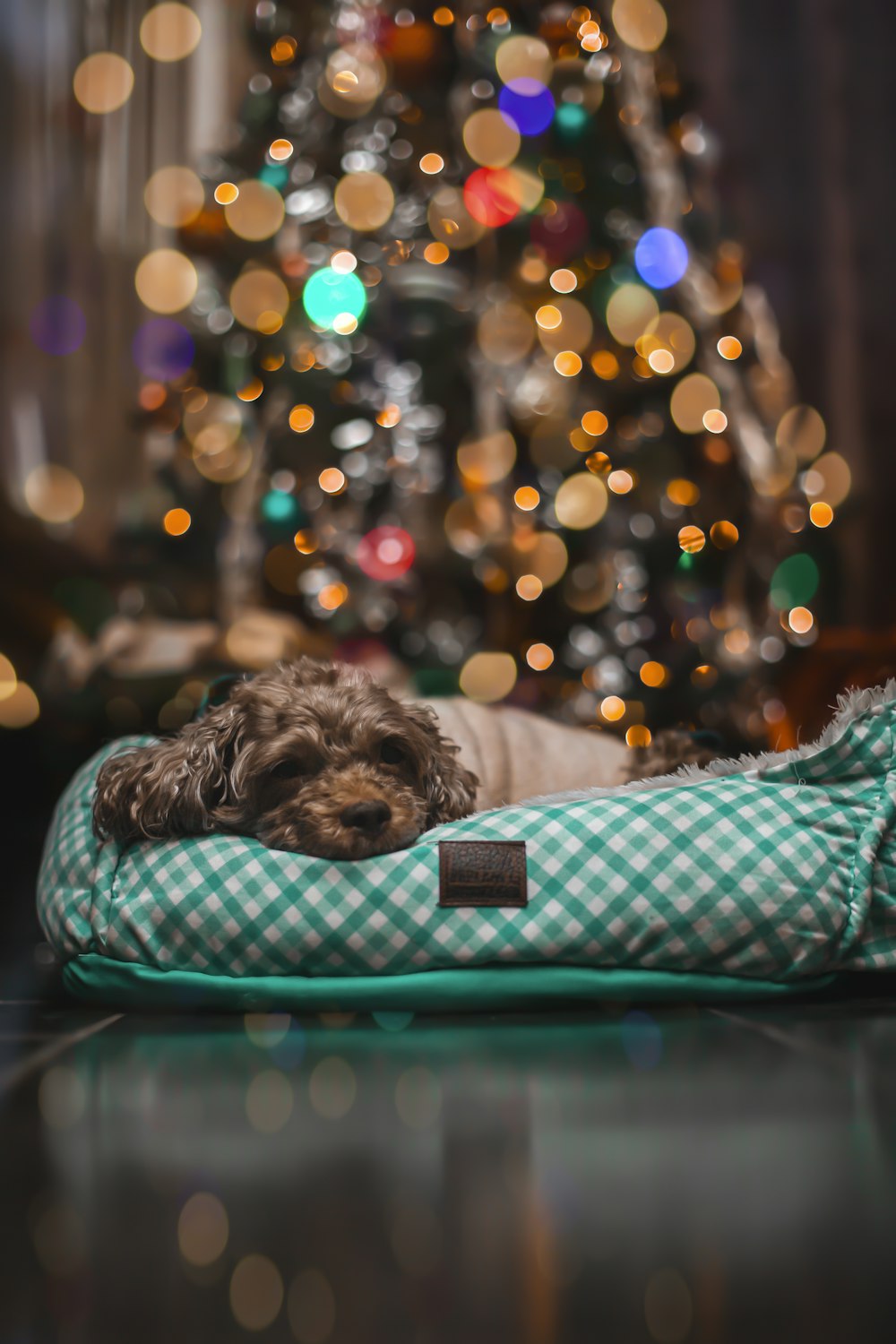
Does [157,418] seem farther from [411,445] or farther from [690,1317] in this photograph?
[690,1317]

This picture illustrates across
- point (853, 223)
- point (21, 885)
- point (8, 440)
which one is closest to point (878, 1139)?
point (21, 885)

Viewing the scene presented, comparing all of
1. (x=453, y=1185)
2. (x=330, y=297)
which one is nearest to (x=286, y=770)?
(x=453, y=1185)

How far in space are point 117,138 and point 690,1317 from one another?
3.91 m

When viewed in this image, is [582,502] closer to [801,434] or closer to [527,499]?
[527,499]

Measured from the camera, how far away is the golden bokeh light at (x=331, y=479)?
257 centimetres

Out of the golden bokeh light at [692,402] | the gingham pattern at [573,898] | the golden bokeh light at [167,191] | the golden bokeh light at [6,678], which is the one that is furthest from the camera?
the golden bokeh light at [167,191]

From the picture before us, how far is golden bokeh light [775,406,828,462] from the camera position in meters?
2.74

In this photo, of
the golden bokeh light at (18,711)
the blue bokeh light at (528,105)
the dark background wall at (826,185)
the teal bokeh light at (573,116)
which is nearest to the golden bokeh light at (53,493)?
the golden bokeh light at (18,711)

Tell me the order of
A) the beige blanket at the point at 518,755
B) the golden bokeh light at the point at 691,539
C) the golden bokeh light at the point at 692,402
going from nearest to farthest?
the beige blanket at the point at 518,755 < the golden bokeh light at the point at 691,539 < the golden bokeh light at the point at 692,402

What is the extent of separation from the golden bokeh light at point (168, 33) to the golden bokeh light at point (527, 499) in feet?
7.13

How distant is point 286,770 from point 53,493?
2271mm

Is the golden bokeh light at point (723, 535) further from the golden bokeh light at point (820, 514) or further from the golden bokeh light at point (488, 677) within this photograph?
the golden bokeh light at point (488, 677)

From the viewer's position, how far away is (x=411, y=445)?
2832mm

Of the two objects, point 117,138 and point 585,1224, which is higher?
point 117,138
